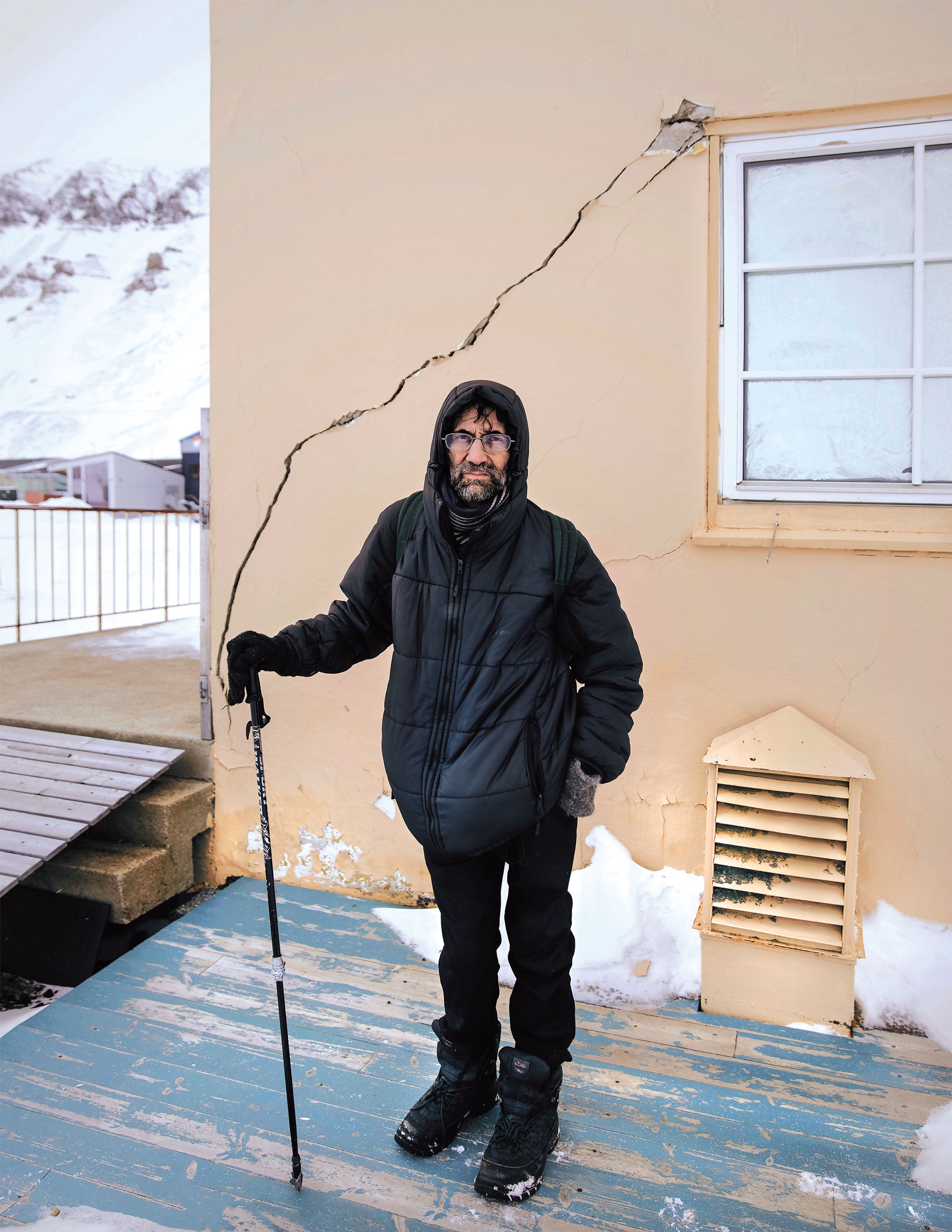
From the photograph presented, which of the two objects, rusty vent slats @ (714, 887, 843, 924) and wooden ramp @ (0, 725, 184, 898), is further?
wooden ramp @ (0, 725, 184, 898)

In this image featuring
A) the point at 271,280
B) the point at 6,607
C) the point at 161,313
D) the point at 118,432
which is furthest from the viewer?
the point at 161,313

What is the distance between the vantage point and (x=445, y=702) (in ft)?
5.40

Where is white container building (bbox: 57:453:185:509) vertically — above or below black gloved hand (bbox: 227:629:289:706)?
above

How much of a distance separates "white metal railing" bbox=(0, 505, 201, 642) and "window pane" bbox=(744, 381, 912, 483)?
3.02 metres

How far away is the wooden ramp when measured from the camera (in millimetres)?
2602

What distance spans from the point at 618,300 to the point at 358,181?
1.12 metres

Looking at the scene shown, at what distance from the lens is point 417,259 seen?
2809 millimetres

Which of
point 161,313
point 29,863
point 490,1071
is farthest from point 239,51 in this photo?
point 161,313

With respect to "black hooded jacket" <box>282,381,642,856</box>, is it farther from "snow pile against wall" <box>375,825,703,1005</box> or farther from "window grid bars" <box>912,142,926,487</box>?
"window grid bars" <box>912,142,926,487</box>

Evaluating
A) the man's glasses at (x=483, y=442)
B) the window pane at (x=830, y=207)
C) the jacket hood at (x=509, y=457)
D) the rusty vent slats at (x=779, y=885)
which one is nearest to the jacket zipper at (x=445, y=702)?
the jacket hood at (x=509, y=457)

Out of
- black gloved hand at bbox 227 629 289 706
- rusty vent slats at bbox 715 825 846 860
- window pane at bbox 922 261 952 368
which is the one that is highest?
window pane at bbox 922 261 952 368

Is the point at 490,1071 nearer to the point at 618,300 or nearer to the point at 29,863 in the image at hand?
the point at 29,863

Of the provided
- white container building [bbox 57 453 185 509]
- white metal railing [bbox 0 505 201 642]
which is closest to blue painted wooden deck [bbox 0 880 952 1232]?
white metal railing [bbox 0 505 201 642]

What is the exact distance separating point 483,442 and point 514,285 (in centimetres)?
133
